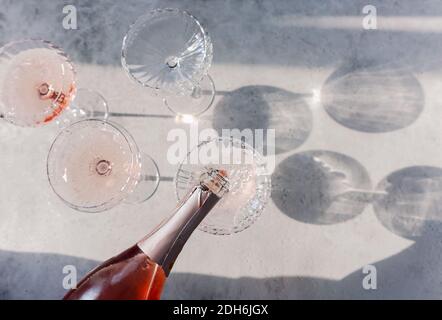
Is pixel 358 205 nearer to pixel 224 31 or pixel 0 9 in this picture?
pixel 224 31

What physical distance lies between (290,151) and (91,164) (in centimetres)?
46

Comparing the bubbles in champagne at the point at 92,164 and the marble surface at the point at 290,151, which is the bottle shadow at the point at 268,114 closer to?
the marble surface at the point at 290,151

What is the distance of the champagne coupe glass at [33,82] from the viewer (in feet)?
3.18

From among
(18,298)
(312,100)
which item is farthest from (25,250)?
(312,100)

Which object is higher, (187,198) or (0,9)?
(0,9)

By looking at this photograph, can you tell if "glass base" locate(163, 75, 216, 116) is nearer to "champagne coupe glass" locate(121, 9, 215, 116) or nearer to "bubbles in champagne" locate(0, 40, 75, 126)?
"champagne coupe glass" locate(121, 9, 215, 116)

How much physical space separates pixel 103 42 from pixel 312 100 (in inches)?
20.6

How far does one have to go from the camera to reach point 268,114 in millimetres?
1142

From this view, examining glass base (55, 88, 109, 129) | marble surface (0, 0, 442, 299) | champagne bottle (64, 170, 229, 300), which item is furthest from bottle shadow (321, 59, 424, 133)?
glass base (55, 88, 109, 129)

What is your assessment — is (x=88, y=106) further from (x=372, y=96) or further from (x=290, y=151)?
(x=372, y=96)

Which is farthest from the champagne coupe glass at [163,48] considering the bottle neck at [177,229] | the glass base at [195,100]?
the bottle neck at [177,229]

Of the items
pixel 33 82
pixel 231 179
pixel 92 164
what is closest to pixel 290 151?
pixel 231 179

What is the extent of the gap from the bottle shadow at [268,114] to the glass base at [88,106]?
27 centimetres
